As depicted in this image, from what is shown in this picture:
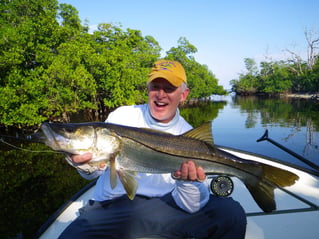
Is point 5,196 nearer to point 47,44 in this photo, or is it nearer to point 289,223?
point 289,223

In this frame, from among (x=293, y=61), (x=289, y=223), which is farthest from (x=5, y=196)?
(x=293, y=61)

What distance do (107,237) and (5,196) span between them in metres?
7.40

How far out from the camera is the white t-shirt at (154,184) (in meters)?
2.91

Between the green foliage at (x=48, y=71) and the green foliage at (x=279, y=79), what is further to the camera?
the green foliage at (x=279, y=79)

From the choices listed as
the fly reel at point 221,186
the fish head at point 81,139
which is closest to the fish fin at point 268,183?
the fish head at point 81,139

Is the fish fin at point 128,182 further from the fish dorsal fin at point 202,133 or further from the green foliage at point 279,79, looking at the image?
the green foliage at point 279,79

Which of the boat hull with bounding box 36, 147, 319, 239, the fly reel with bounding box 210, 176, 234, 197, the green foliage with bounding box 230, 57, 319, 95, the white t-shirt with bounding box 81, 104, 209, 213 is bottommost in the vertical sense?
the boat hull with bounding box 36, 147, 319, 239

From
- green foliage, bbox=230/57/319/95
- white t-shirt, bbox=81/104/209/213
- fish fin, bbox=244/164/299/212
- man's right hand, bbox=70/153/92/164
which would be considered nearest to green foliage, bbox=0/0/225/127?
white t-shirt, bbox=81/104/209/213

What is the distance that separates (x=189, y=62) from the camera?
193 feet

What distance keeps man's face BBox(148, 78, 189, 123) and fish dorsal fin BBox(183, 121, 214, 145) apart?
35.6 inches

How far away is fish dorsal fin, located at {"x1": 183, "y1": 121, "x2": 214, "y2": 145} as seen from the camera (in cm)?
270

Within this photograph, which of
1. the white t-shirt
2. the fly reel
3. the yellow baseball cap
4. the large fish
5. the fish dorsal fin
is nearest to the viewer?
the large fish

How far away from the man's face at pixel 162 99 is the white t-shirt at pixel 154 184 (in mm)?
131

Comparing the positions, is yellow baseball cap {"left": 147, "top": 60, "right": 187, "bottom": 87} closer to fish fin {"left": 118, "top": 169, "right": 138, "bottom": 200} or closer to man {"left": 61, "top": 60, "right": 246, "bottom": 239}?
man {"left": 61, "top": 60, "right": 246, "bottom": 239}
